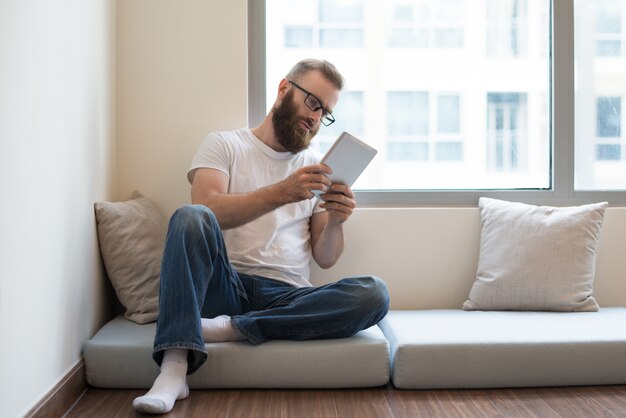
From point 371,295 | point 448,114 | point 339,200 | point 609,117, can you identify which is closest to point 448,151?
point 448,114

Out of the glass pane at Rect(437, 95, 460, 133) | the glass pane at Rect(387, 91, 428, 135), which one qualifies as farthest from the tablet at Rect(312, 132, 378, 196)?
the glass pane at Rect(437, 95, 460, 133)

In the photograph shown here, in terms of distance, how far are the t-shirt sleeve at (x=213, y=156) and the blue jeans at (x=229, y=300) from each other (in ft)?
1.26

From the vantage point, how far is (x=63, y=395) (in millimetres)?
2018

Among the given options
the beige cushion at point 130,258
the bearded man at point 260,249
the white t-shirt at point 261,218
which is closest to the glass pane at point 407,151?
the bearded man at point 260,249

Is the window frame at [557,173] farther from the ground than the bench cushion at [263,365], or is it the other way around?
the window frame at [557,173]

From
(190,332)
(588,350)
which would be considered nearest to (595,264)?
(588,350)

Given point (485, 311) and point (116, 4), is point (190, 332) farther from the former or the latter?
point (116, 4)

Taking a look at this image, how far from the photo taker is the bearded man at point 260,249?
79.7 inches

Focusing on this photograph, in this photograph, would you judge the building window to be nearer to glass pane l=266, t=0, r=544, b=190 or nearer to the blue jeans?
glass pane l=266, t=0, r=544, b=190

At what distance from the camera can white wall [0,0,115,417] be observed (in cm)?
167

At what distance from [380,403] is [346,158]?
2.62ft

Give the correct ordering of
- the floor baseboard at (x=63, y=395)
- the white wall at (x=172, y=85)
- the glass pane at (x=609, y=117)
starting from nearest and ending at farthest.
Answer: the floor baseboard at (x=63, y=395), the white wall at (x=172, y=85), the glass pane at (x=609, y=117)

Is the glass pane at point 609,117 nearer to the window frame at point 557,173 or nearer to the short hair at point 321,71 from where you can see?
the window frame at point 557,173

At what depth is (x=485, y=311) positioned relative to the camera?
9.05 feet
